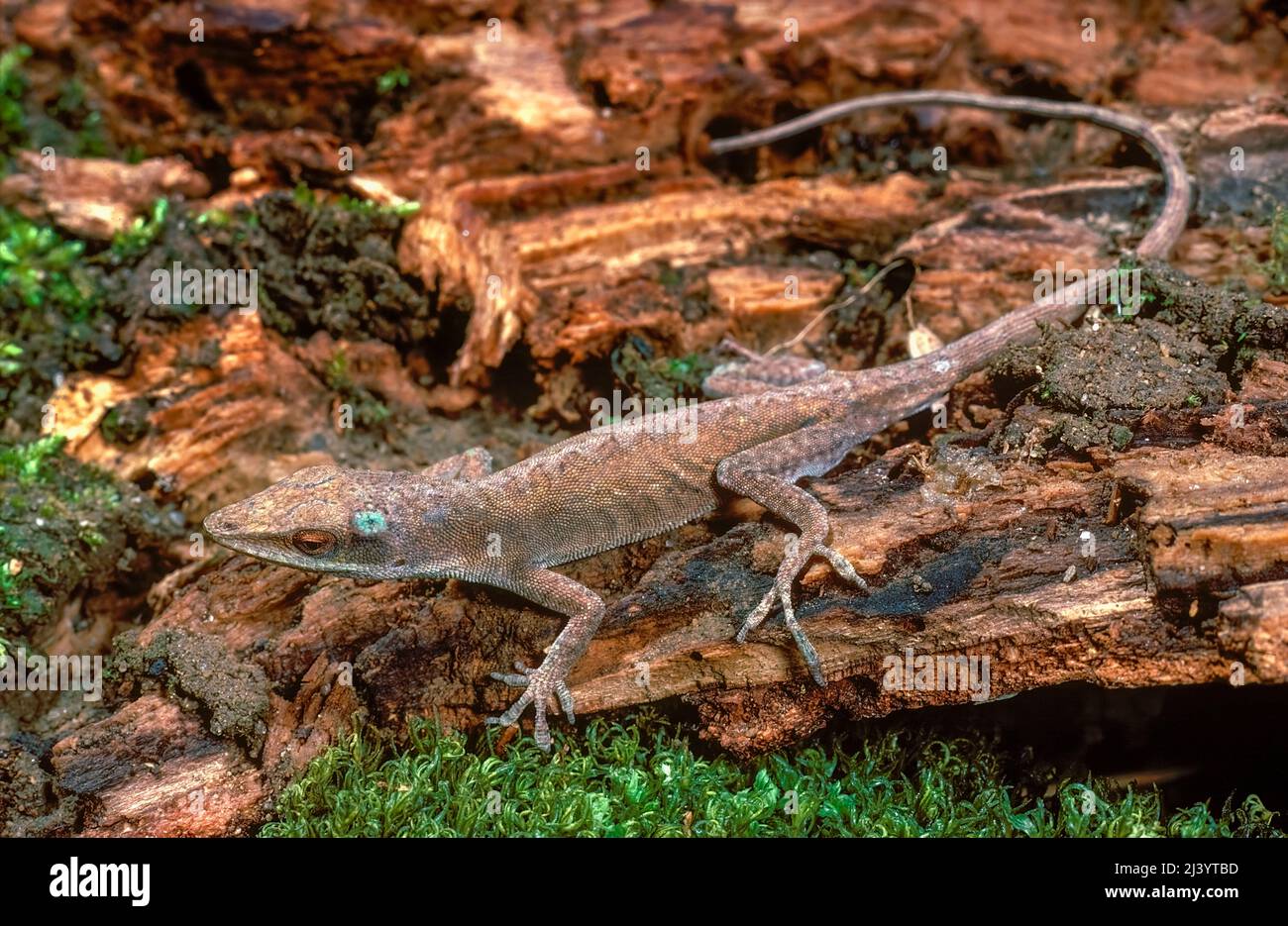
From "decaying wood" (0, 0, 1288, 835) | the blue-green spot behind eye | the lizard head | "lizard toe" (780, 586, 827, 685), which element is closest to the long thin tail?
"decaying wood" (0, 0, 1288, 835)

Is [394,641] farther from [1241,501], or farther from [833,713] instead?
[1241,501]

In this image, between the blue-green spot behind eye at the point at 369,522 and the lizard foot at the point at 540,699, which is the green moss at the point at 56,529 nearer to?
the blue-green spot behind eye at the point at 369,522

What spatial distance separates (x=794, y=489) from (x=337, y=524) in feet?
10.1

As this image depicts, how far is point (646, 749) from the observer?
6363mm

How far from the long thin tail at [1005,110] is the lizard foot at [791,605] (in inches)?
68.3

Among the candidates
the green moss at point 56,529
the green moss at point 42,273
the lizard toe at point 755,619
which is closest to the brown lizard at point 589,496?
the lizard toe at point 755,619

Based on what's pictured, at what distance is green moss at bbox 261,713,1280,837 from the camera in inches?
226

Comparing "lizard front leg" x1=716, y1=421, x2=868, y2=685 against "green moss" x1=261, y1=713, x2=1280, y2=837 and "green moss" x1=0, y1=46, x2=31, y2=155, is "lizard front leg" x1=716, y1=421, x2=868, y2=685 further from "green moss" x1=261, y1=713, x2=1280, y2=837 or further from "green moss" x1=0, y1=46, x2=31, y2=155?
"green moss" x1=0, y1=46, x2=31, y2=155

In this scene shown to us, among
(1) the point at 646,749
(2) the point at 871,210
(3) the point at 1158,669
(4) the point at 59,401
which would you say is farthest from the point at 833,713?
(4) the point at 59,401

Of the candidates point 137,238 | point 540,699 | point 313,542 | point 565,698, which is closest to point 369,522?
point 313,542

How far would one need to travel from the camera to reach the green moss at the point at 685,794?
5734 millimetres

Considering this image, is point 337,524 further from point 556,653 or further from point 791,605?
point 791,605

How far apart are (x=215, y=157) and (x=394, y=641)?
6.18 m

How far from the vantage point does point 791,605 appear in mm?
5969
